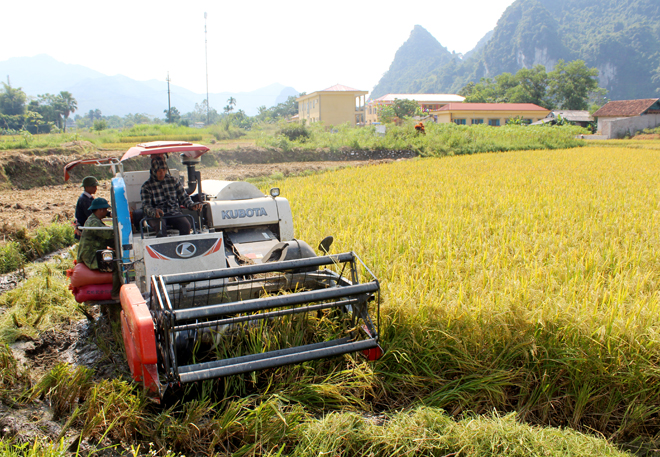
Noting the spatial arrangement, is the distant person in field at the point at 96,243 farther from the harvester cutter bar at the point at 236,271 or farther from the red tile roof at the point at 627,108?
the red tile roof at the point at 627,108

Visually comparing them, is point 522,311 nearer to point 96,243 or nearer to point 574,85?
point 96,243

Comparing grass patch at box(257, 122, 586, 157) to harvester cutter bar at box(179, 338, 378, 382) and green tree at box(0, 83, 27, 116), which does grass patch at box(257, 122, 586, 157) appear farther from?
green tree at box(0, 83, 27, 116)

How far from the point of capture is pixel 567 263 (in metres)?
4.87

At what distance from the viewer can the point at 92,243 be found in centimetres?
475

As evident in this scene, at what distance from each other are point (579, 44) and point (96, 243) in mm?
182515

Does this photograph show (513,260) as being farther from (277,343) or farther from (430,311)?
(277,343)

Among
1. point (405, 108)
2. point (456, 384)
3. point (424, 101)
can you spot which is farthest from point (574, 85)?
point (456, 384)

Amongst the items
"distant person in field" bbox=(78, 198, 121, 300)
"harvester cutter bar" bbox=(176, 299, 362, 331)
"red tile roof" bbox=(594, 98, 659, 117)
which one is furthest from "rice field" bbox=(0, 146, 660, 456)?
"red tile roof" bbox=(594, 98, 659, 117)

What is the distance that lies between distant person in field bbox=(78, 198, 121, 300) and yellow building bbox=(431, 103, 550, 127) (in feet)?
158

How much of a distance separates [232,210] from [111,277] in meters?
1.47

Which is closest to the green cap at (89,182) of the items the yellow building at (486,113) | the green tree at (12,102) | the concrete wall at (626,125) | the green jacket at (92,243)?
the green jacket at (92,243)

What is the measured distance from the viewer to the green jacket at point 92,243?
466 cm

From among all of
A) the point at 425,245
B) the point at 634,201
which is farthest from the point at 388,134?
the point at 425,245

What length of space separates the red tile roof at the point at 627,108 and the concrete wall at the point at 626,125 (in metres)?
2.05
